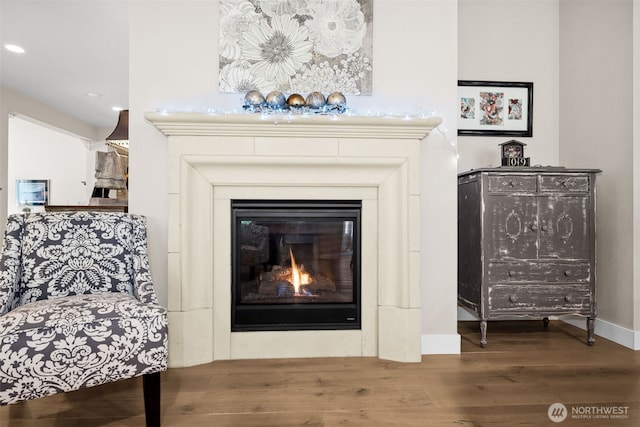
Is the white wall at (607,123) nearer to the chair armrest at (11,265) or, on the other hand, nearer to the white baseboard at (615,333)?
the white baseboard at (615,333)

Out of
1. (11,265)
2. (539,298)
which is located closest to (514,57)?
(539,298)

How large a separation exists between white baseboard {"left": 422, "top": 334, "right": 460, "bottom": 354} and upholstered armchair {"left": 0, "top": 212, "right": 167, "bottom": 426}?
5.09 feet

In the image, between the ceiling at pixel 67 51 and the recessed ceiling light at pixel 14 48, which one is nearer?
the ceiling at pixel 67 51

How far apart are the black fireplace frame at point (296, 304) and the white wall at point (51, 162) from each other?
7054 mm

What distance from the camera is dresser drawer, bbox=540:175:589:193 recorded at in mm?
2447

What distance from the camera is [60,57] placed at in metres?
4.11

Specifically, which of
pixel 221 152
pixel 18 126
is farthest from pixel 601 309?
pixel 18 126

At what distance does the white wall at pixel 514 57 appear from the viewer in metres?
3.02

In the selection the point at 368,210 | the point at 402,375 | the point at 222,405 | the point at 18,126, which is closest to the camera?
the point at 222,405

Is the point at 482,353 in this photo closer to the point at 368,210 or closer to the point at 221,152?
the point at 368,210

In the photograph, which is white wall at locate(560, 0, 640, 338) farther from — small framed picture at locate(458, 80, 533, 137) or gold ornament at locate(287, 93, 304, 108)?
gold ornament at locate(287, 93, 304, 108)

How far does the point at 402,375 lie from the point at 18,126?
9.35 meters

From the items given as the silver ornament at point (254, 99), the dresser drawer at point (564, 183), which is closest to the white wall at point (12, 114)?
the silver ornament at point (254, 99)

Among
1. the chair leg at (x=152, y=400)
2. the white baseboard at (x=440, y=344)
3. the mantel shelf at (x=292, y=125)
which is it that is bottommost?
the white baseboard at (x=440, y=344)
